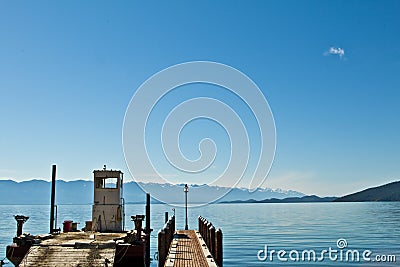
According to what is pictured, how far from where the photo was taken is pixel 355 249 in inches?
1695

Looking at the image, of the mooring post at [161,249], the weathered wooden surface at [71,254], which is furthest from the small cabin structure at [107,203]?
the mooring post at [161,249]

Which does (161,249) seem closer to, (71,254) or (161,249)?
(161,249)

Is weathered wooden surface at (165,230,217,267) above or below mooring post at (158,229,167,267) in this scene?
below

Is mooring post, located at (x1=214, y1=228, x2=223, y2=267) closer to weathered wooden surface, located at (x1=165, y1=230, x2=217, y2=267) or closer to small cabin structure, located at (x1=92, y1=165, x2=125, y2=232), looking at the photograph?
weathered wooden surface, located at (x1=165, y1=230, x2=217, y2=267)

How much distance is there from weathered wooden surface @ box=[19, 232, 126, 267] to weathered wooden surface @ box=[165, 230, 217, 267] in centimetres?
254

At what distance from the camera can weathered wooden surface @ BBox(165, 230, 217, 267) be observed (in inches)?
691

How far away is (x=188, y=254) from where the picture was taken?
66.5 ft

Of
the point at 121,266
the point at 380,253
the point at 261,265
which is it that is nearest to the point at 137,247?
the point at 121,266

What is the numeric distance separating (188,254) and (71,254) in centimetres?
484

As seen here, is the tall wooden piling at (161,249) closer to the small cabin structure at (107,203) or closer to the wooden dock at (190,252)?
the wooden dock at (190,252)

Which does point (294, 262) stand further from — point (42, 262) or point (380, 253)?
point (42, 262)

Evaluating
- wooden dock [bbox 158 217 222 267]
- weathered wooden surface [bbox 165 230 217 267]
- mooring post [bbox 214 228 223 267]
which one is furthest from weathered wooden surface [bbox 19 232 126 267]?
mooring post [bbox 214 228 223 267]

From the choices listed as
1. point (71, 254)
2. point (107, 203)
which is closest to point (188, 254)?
point (71, 254)

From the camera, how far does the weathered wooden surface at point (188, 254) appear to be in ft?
57.6
